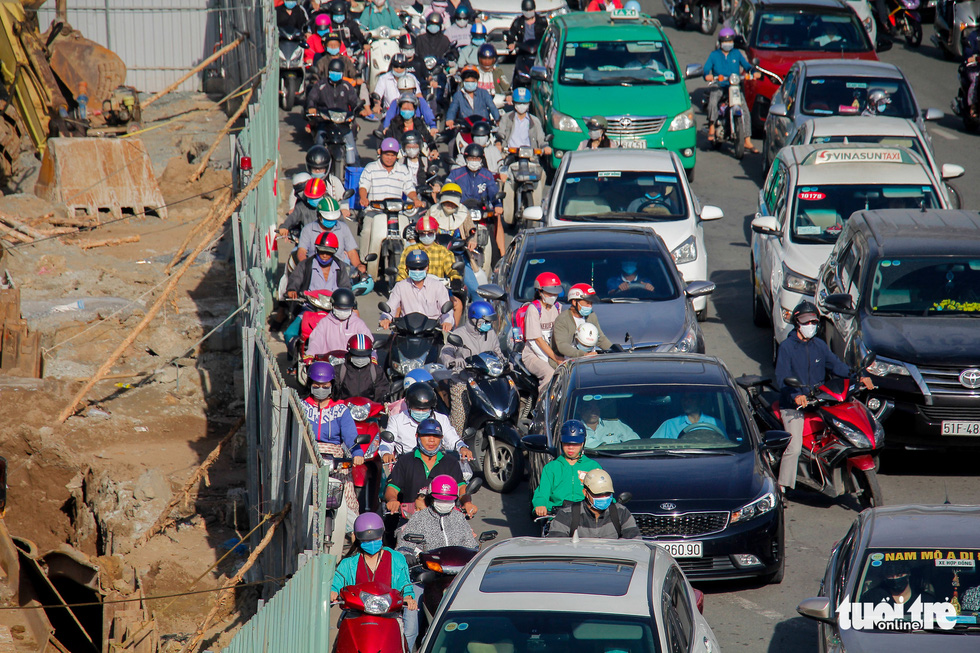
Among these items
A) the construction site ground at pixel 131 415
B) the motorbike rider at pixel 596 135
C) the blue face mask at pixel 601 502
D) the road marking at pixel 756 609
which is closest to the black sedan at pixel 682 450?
the road marking at pixel 756 609

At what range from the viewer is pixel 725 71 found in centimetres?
2223

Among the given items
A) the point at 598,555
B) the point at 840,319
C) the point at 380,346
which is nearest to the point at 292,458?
the point at 598,555

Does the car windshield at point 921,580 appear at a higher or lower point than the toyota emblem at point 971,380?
higher

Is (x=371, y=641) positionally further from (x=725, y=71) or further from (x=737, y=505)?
(x=725, y=71)

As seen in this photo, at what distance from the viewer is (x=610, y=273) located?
1377 centimetres

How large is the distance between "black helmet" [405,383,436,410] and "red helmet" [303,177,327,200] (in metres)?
5.26

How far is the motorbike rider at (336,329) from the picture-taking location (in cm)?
1233

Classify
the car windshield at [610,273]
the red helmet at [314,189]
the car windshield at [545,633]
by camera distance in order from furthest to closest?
1. the red helmet at [314,189]
2. the car windshield at [610,273]
3. the car windshield at [545,633]

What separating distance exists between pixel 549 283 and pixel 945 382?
3.92 m

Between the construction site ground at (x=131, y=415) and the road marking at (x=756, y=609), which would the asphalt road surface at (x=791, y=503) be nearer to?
the road marking at (x=756, y=609)

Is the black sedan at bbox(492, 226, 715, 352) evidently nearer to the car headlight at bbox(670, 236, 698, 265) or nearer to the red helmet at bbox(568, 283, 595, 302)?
the red helmet at bbox(568, 283, 595, 302)

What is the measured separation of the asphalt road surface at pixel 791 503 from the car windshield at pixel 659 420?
1112 millimetres

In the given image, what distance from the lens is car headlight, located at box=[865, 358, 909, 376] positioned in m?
11.4

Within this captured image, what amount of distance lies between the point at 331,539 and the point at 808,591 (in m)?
3.66
